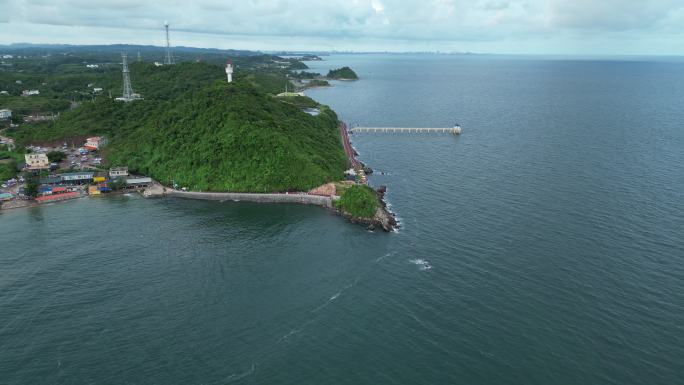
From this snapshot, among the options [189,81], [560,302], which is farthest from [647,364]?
[189,81]

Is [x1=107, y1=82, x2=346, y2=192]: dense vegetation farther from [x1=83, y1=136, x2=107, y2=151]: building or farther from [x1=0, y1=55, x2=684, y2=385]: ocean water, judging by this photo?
[x1=0, y1=55, x2=684, y2=385]: ocean water

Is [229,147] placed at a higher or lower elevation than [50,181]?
higher

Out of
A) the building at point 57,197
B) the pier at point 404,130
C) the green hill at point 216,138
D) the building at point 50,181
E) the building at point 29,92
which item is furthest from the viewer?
the building at point 29,92

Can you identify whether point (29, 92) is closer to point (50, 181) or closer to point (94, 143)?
point (94, 143)

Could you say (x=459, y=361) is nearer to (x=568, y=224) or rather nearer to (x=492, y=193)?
(x=568, y=224)

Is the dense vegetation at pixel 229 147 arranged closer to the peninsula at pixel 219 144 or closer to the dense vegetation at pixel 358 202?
the peninsula at pixel 219 144

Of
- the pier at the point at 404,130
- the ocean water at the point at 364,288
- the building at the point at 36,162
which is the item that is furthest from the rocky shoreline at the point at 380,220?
the pier at the point at 404,130

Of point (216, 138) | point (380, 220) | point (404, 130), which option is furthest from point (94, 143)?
point (404, 130)
